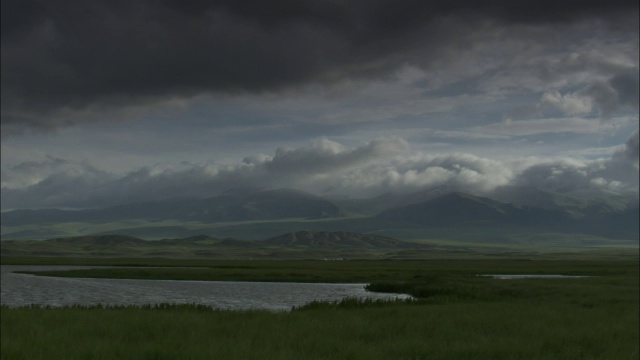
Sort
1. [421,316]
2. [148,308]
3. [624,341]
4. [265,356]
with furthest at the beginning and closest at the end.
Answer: [148,308] < [421,316] < [624,341] < [265,356]

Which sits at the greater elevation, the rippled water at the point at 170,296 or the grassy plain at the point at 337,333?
the grassy plain at the point at 337,333

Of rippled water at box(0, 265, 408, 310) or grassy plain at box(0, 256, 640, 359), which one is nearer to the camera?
grassy plain at box(0, 256, 640, 359)

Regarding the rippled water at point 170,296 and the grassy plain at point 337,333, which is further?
the rippled water at point 170,296

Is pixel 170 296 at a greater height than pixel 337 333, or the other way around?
pixel 337 333

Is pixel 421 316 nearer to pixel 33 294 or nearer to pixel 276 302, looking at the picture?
pixel 276 302

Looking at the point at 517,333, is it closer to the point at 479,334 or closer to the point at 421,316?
the point at 479,334

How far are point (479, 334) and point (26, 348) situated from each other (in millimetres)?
15171

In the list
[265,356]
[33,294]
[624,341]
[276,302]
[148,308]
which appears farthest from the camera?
[33,294]

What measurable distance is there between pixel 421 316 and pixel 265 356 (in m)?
15.1

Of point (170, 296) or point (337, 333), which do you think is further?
point (170, 296)

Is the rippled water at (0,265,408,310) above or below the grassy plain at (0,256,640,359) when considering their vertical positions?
below

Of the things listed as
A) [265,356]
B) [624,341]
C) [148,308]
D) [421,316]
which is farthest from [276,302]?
[265,356]

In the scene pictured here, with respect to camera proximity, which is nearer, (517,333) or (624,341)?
(624,341)

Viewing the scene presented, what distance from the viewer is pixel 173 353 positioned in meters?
16.4
